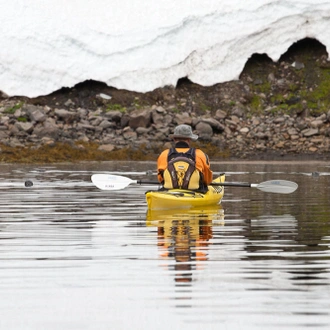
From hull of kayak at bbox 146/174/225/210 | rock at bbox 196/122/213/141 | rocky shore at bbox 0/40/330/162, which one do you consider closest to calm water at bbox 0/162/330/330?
hull of kayak at bbox 146/174/225/210

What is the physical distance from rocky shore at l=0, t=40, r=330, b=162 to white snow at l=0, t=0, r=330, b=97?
0.54 metres

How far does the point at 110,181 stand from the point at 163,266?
8594 millimetres

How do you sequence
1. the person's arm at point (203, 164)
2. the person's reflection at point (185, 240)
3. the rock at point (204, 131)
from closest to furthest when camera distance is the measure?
1. the person's reflection at point (185, 240)
2. the person's arm at point (203, 164)
3. the rock at point (204, 131)

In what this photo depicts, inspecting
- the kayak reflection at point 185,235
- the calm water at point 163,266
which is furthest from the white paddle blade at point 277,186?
the kayak reflection at point 185,235

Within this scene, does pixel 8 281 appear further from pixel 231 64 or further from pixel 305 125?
pixel 231 64

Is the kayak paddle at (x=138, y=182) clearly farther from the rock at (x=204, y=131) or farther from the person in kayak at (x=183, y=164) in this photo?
the rock at (x=204, y=131)

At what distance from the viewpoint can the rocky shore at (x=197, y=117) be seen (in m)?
33.0

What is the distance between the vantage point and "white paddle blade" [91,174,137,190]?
16516 millimetres

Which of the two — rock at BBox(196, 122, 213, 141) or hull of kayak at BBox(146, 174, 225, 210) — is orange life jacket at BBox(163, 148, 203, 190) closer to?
hull of kayak at BBox(146, 174, 225, 210)

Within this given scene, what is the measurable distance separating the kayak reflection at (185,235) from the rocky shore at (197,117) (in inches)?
713

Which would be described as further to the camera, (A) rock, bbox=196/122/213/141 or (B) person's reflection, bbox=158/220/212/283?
(A) rock, bbox=196/122/213/141

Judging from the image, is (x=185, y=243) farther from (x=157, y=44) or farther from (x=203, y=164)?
(x=157, y=44)

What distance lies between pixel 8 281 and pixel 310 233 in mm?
4350

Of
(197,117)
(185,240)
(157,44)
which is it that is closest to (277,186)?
(185,240)
